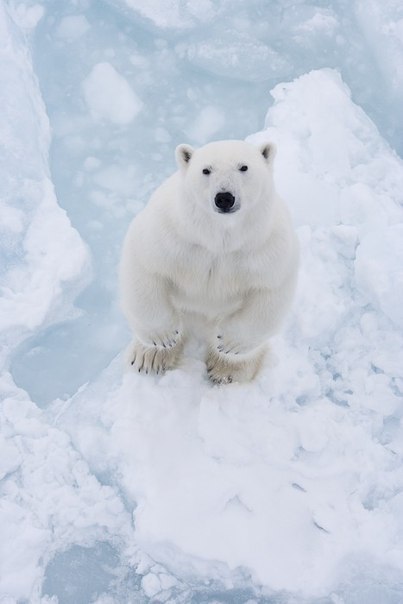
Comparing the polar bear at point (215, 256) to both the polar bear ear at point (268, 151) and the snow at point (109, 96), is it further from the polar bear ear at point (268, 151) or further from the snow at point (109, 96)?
the snow at point (109, 96)

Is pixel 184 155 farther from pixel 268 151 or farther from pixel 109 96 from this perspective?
pixel 109 96

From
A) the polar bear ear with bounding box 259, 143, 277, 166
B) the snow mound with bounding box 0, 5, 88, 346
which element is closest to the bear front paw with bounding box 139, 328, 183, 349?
the snow mound with bounding box 0, 5, 88, 346

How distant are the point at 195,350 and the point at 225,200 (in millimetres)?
1348

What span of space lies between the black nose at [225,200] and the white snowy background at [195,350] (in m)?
1.26

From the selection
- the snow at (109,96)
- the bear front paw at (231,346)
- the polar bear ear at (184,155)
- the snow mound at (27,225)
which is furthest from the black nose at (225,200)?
the snow at (109,96)

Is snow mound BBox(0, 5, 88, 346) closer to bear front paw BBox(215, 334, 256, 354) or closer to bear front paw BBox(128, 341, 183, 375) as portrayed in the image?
bear front paw BBox(128, 341, 183, 375)

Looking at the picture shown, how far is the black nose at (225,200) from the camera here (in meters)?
1.87

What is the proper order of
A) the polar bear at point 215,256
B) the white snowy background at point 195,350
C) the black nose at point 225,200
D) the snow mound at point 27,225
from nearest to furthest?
the black nose at point 225,200
the polar bear at point 215,256
the white snowy background at point 195,350
the snow mound at point 27,225

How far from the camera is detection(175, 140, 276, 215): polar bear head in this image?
74.5 inches

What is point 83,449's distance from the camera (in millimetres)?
2832

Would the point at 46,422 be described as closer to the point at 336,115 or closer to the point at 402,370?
the point at 402,370

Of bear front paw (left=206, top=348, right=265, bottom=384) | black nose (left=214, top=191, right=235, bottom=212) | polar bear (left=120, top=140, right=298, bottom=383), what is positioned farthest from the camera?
bear front paw (left=206, top=348, right=265, bottom=384)

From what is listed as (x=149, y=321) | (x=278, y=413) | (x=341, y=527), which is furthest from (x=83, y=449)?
(x=341, y=527)

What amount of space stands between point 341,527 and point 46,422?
1.41 metres
